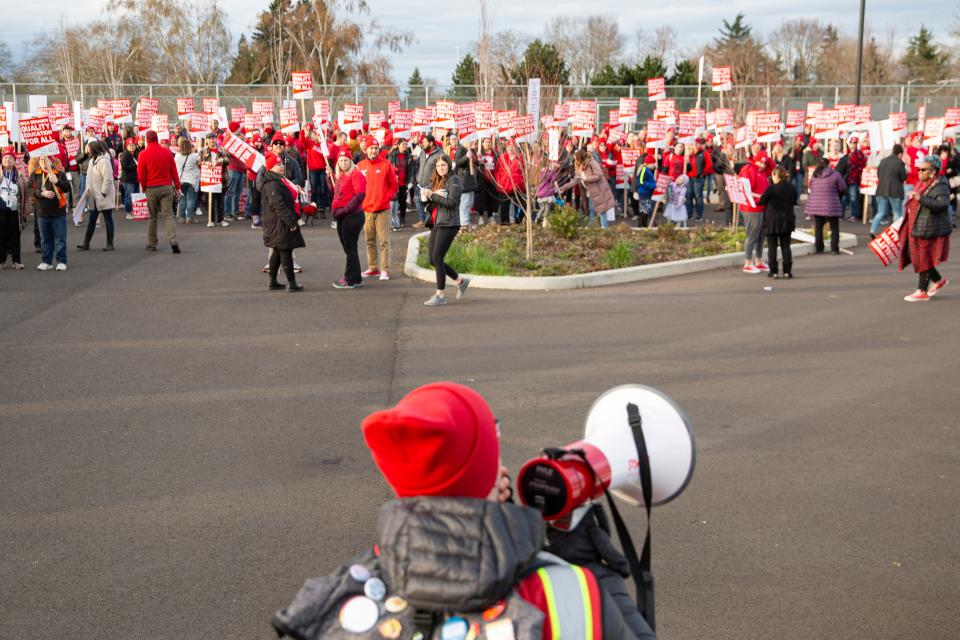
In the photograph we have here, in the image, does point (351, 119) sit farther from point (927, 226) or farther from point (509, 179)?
point (927, 226)

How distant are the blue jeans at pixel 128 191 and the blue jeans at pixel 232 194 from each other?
273 cm

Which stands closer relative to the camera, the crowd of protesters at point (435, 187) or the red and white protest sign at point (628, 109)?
the crowd of protesters at point (435, 187)

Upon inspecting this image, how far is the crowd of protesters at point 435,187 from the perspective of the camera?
13.8 meters

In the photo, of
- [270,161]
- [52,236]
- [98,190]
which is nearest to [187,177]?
[98,190]

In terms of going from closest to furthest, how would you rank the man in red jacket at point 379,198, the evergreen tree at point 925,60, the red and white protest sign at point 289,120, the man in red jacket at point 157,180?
the man in red jacket at point 379,198
the man in red jacket at point 157,180
the red and white protest sign at point 289,120
the evergreen tree at point 925,60

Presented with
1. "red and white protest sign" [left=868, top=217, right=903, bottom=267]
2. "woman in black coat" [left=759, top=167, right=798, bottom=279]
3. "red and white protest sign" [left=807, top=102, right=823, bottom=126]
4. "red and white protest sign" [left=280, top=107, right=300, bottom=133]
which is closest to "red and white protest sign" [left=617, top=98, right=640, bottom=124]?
"red and white protest sign" [left=807, top=102, right=823, bottom=126]

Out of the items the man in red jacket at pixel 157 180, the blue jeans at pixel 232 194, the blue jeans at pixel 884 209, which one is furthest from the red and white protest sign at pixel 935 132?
the man in red jacket at pixel 157 180

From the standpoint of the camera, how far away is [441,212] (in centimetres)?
1255

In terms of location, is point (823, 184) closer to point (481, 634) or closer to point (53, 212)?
point (53, 212)

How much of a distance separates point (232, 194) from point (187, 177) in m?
1.04

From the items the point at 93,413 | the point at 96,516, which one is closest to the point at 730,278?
the point at 93,413

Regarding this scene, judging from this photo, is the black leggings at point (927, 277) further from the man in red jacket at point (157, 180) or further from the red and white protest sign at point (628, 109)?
the red and white protest sign at point (628, 109)

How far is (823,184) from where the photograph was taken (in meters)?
17.3

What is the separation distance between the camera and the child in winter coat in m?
21.9
